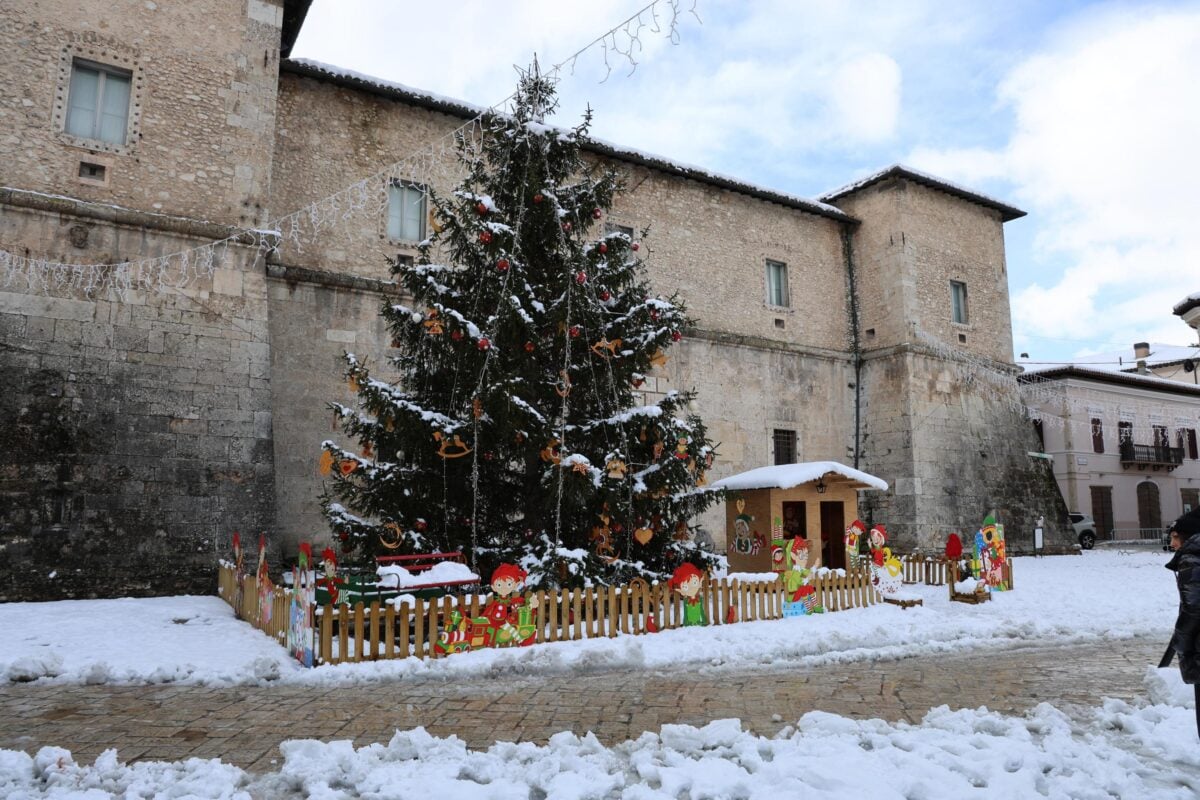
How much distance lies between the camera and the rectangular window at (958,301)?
67.5 feet

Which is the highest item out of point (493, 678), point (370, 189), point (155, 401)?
point (370, 189)

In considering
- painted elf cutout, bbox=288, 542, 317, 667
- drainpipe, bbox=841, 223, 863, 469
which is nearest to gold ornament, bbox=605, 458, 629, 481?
painted elf cutout, bbox=288, 542, 317, 667

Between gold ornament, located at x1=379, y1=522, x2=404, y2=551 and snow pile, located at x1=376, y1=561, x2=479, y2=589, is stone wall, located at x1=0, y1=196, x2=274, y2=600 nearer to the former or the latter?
gold ornament, located at x1=379, y1=522, x2=404, y2=551

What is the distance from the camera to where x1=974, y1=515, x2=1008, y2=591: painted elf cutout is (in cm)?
1160

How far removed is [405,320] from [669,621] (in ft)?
15.3

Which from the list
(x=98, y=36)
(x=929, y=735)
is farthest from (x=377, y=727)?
(x=98, y=36)

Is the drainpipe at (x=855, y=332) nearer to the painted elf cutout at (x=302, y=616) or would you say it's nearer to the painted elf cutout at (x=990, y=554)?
the painted elf cutout at (x=990, y=554)

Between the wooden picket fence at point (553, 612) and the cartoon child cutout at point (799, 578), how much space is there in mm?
128

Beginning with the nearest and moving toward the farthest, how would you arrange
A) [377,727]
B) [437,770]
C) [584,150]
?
[437,770] < [377,727] < [584,150]

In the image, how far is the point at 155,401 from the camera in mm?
10523

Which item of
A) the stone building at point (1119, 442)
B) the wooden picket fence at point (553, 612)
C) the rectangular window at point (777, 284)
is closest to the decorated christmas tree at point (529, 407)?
the wooden picket fence at point (553, 612)

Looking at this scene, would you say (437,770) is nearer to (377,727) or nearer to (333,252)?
(377,727)

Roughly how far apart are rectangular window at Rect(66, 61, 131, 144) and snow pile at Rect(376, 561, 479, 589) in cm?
821

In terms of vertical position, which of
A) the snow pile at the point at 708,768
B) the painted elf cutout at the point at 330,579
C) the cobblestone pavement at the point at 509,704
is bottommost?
the cobblestone pavement at the point at 509,704
